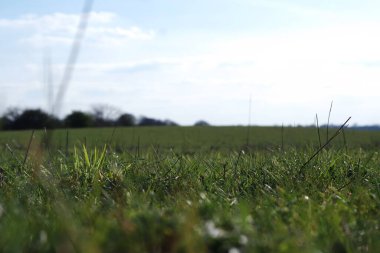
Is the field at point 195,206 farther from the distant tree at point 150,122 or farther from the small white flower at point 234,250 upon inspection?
the distant tree at point 150,122

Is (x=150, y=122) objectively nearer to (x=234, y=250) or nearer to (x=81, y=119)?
(x=81, y=119)

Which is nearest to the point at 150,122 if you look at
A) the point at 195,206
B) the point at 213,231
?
the point at 195,206

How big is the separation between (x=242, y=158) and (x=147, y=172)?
4.18ft

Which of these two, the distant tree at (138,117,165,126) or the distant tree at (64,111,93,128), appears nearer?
the distant tree at (64,111,93,128)

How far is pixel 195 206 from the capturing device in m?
3.26

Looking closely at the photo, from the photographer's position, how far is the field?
2453 millimetres

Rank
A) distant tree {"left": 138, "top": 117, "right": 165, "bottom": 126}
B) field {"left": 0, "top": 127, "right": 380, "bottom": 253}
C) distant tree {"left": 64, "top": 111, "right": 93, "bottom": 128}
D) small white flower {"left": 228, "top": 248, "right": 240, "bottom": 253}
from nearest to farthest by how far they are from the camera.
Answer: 1. small white flower {"left": 228, "top": 248, "right": 240, "bottom": 253}
2. field {"left": 0, "top": 127, "right": 380, "bottom": 253}
3. distant tree {"left": 64, "top": 111, "right": 93, "bottom": 128}
4. distant tree {"left": 138, "top": 117, "right": 165, "bottom": 126}

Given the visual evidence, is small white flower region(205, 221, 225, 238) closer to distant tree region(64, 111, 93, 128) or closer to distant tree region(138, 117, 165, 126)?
distant tree region(64, 111, 93, 128)

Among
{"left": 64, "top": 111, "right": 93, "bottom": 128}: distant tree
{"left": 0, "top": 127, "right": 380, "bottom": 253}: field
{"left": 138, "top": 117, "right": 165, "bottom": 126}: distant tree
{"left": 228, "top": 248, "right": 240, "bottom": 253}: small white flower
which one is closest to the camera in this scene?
{"left": 228, "top": 248, "right": 240, "bottom": 253}: small white flower

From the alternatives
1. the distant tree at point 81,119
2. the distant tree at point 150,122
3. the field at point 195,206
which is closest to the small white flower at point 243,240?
the field at point 195,206

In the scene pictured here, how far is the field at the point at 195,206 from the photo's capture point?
8.05 feet

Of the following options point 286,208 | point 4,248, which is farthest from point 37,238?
point 286,208

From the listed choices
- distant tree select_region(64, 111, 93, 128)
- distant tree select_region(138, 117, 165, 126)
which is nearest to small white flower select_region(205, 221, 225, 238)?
distant tree select_region(64, 111, 93, 128)

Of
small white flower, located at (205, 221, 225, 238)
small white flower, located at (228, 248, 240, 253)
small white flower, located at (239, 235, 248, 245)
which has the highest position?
small white flower, located at (205, 221, 225, 238)
